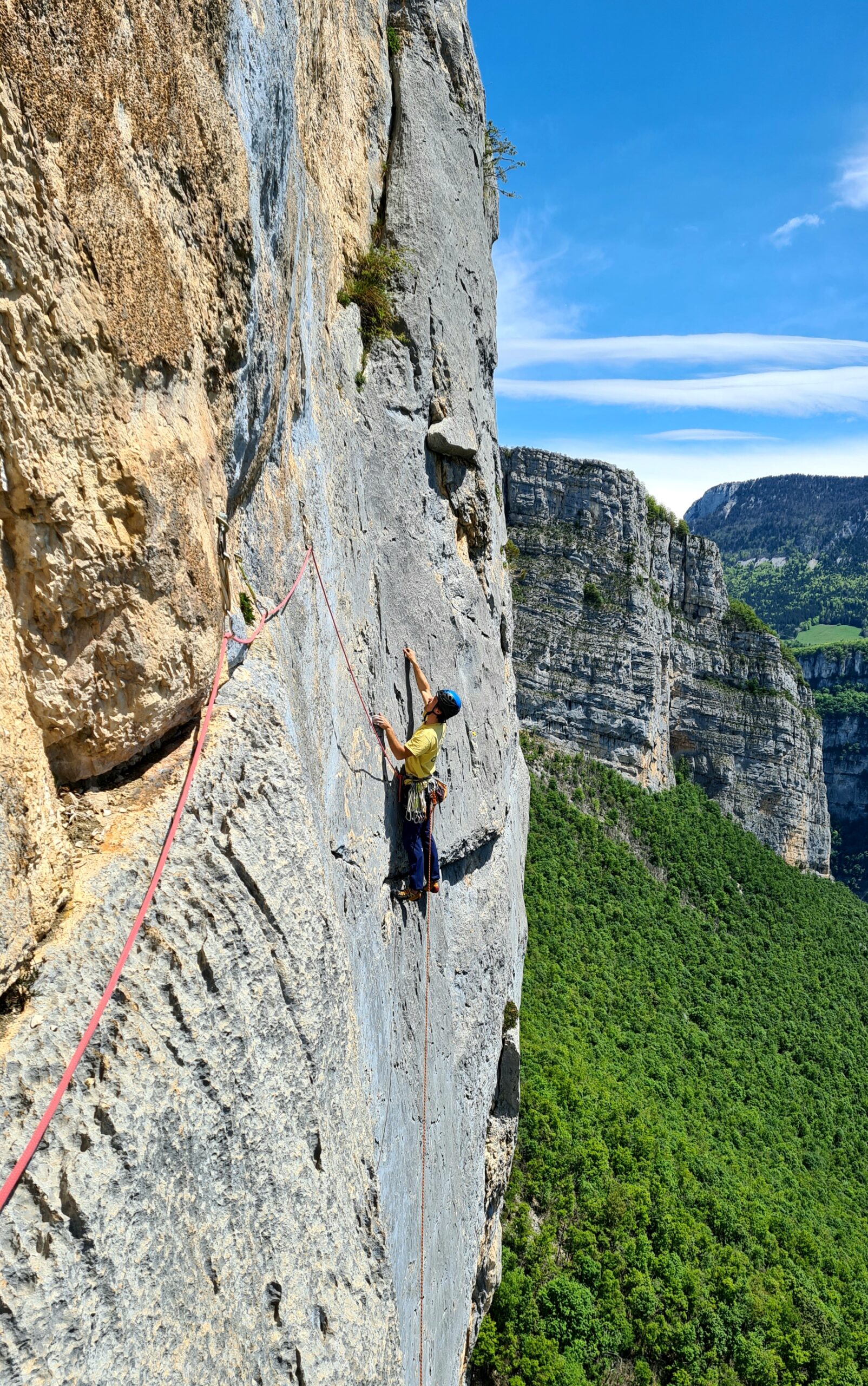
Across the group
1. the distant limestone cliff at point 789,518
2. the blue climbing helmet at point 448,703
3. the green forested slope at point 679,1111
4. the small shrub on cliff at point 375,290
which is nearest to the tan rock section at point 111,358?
the blue climbing helmet at point 448,703

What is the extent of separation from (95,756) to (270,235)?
9.83ft

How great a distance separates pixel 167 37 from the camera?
9.93ft

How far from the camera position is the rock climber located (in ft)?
21.3

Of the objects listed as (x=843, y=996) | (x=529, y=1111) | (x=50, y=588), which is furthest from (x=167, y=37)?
(x=843, y=996)

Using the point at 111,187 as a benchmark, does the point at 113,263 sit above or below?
below

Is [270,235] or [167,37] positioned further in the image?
[270,235]

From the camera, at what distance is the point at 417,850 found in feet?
22.5

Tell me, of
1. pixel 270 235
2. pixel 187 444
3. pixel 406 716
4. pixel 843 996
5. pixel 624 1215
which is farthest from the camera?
pixel 843 996

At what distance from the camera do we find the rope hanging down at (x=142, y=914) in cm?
208

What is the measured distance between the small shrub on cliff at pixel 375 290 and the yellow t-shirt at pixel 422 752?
390cm

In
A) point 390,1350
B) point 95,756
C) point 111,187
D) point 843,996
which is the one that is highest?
point 111,187

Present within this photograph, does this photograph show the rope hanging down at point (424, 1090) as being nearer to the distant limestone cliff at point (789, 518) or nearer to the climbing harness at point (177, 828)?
the climbing harness at point (177, 828)

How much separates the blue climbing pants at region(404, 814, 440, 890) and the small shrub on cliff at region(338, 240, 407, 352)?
4.65 m

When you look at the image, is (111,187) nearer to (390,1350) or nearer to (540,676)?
(390,1350)
